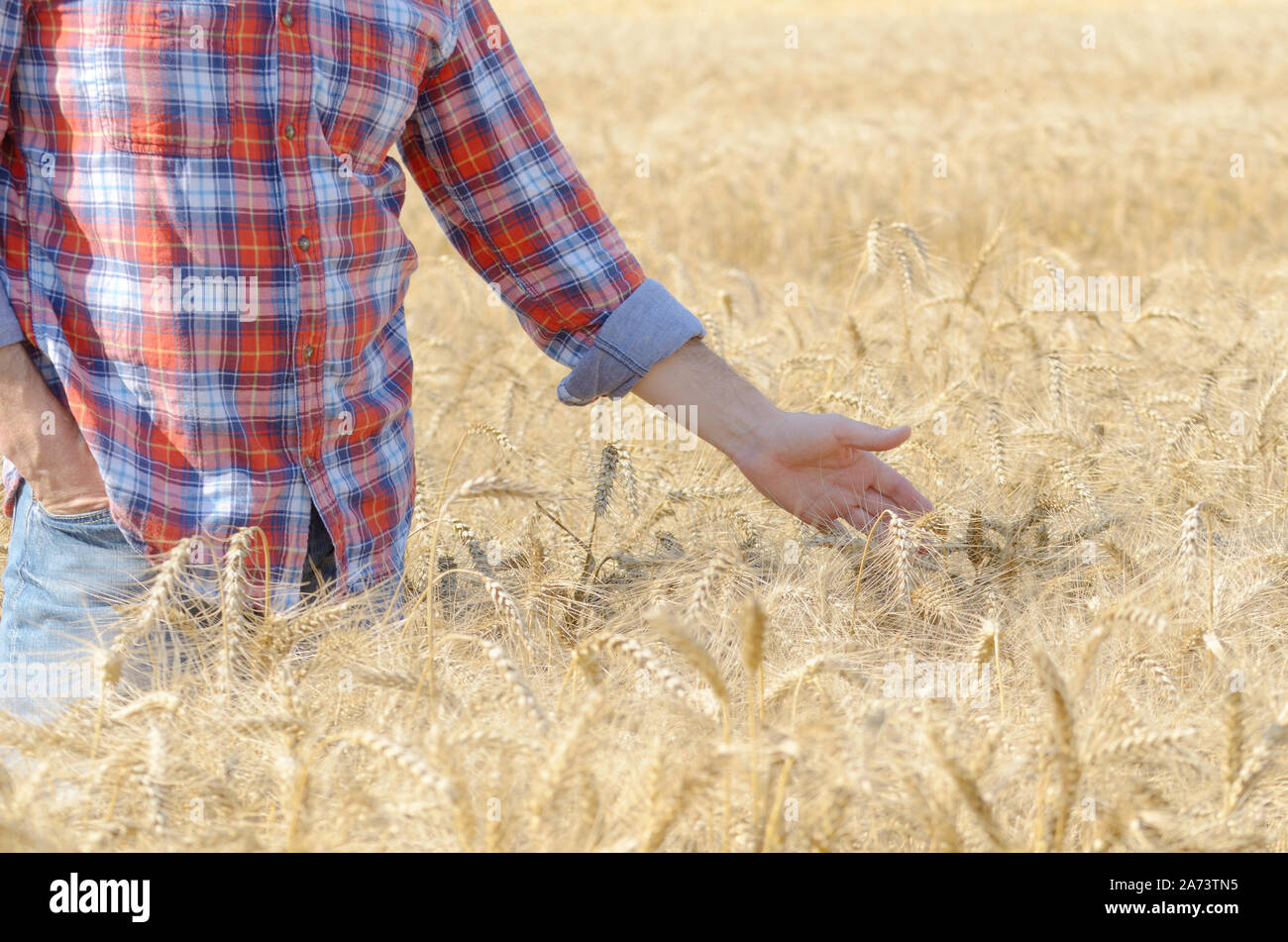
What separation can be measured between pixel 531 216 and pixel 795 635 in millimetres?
674

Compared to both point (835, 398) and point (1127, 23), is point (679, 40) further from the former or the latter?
point (835, 398)

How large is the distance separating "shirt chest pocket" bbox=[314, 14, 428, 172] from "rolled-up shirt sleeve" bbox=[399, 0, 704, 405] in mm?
94

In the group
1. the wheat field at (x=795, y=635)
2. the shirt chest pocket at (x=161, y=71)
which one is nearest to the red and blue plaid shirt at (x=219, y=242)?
the shirt chest pocket at (x=161, y=71)

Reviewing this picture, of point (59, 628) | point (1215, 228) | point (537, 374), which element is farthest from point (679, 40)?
point (59, 628)

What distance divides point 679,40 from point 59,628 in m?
13.9

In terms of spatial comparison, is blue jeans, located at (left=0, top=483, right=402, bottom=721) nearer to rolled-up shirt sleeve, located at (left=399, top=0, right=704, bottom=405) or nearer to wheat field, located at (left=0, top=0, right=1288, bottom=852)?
wheat field, located at (left=0, top=0, right=1288, bottom=852)

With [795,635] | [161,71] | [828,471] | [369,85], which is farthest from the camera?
[828,471]

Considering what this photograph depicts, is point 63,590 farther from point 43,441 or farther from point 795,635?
point 795,635

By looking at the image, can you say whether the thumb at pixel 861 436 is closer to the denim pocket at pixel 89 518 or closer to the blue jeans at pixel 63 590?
the blue jeans at pixel 63 590

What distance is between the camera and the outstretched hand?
164cm

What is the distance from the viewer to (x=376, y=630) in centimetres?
150

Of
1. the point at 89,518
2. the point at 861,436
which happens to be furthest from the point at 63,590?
the point at 861,436

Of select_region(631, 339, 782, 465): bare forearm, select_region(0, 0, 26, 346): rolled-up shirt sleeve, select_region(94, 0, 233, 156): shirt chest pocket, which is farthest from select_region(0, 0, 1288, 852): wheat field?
select_region(94, 0, 233, 156): shirt chest pocket

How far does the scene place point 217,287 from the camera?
146cm
